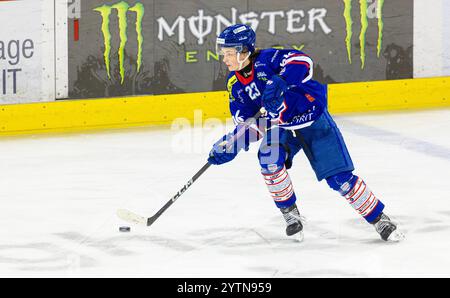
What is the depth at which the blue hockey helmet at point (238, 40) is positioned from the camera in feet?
18.8

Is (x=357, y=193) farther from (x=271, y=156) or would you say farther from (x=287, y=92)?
(x=287, y=92)

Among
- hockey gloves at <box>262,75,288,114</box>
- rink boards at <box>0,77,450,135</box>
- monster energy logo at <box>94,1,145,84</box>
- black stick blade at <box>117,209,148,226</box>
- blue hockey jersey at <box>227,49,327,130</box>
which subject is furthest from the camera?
monster energy logo at <box>94,1,145,84</box>

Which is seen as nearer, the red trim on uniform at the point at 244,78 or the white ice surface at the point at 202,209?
the white ice surface at the point at 202,209

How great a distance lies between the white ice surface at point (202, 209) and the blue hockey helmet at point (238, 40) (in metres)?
0.89

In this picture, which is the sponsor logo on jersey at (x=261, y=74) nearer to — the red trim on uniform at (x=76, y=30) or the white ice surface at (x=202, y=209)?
the white ice surface at (x=202, y=209)

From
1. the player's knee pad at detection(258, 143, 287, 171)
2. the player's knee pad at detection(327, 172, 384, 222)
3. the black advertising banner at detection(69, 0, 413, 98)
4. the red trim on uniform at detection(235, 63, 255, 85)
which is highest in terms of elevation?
the black advertising banner at detection(69, 0, 413, 98)

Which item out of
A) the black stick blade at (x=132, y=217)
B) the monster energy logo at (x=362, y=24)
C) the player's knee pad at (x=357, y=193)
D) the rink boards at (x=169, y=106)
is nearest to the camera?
the player's knee pad at (x=357, y=193)

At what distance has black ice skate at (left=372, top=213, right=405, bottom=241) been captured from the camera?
5941 mm

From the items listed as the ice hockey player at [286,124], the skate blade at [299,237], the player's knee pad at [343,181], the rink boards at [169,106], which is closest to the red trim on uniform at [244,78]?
the ice hockey player at [286,124]

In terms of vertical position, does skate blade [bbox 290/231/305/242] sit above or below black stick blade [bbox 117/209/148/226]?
below

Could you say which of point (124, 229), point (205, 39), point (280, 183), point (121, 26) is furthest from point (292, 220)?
point (205, 39)

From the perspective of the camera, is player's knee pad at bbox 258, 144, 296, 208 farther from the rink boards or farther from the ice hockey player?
the rink boards

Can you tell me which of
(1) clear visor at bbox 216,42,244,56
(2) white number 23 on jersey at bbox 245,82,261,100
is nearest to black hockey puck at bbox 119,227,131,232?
(2) white number 23 on jersey at bbox 245,82,261,100

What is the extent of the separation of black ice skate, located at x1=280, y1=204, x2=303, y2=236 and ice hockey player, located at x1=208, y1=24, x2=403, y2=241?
0.01 metres
